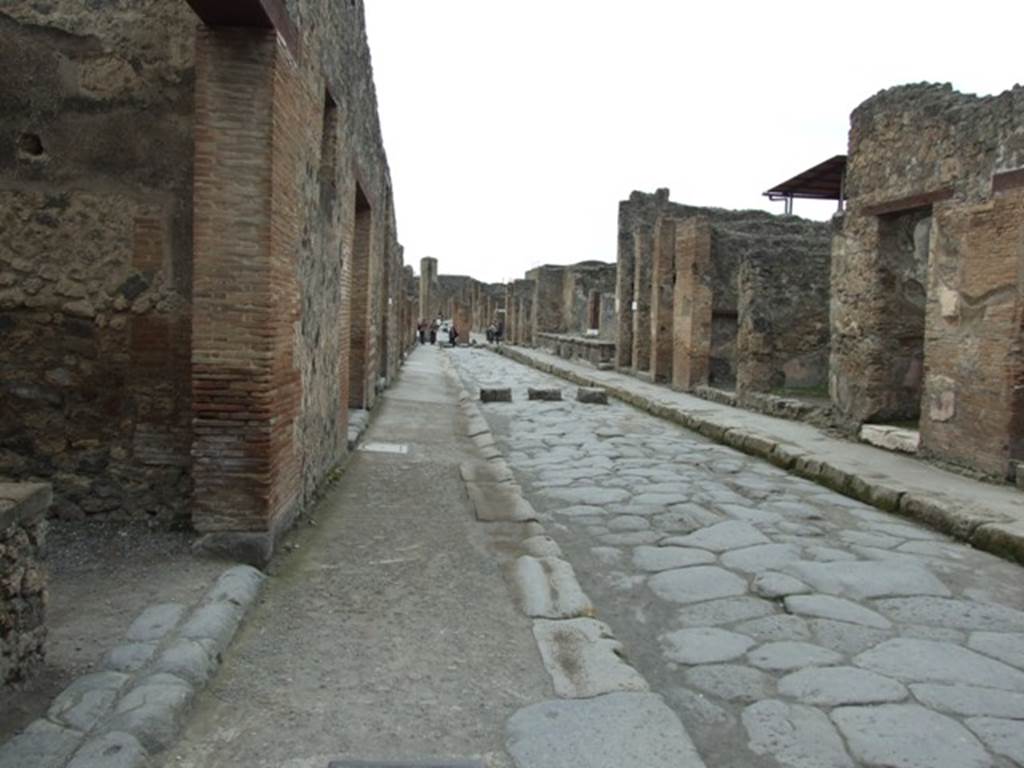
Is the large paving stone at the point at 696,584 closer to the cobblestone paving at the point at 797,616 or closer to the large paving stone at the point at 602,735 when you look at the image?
the cobblestone paving at the point at 797,616

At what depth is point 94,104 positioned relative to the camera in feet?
13.0

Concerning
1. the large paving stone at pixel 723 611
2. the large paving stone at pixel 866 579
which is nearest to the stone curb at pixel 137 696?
the large paving stone at pixel 723 611

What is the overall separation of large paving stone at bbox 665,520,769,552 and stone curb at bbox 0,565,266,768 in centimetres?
265

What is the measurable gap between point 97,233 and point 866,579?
4.15 m

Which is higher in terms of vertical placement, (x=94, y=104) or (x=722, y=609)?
(x=94, y=104)

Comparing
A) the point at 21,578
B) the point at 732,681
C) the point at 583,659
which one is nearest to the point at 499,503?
the point at 583,659

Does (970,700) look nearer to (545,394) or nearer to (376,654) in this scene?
(376,654)

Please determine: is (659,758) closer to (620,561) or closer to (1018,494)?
(620,561)

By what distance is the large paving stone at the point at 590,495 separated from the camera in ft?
19.7

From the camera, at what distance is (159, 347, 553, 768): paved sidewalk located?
95.7 inches

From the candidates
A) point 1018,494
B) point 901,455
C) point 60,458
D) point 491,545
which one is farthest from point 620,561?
point 901,455

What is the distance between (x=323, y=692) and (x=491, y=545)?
188 centimetres

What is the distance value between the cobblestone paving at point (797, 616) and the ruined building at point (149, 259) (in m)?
1.93

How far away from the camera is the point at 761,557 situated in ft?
15.0
